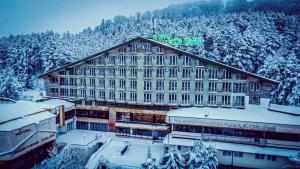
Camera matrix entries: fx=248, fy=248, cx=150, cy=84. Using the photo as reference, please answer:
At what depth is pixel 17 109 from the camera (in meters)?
40.6

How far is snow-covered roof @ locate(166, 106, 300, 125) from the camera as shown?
37.5 meters

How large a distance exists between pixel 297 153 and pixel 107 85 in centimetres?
3457

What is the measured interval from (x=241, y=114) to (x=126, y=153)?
20005 millimetres

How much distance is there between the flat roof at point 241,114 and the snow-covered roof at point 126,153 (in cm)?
689

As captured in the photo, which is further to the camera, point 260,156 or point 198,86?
point 198,86

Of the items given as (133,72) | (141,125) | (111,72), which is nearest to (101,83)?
(111,72)

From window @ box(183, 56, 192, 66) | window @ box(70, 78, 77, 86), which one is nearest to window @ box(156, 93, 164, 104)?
window @ box(183, 56, 192, 66)

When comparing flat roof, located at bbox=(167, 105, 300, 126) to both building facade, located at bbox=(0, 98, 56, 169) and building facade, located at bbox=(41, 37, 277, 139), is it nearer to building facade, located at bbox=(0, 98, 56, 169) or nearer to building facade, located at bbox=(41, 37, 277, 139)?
building facade, located at bbox=(41, 37, 277, 139)

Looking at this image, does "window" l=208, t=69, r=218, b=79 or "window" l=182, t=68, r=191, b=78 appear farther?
"window" l=182, t=68, r=191, b=78

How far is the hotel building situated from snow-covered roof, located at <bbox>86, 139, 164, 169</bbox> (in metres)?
2.78

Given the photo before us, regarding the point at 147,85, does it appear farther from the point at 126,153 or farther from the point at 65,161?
the point at 65,161

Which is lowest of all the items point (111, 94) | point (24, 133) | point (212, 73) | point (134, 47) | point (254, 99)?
point (24, 133)

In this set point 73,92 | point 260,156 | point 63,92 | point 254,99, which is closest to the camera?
point 260,156

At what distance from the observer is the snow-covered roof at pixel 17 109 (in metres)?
37.1
